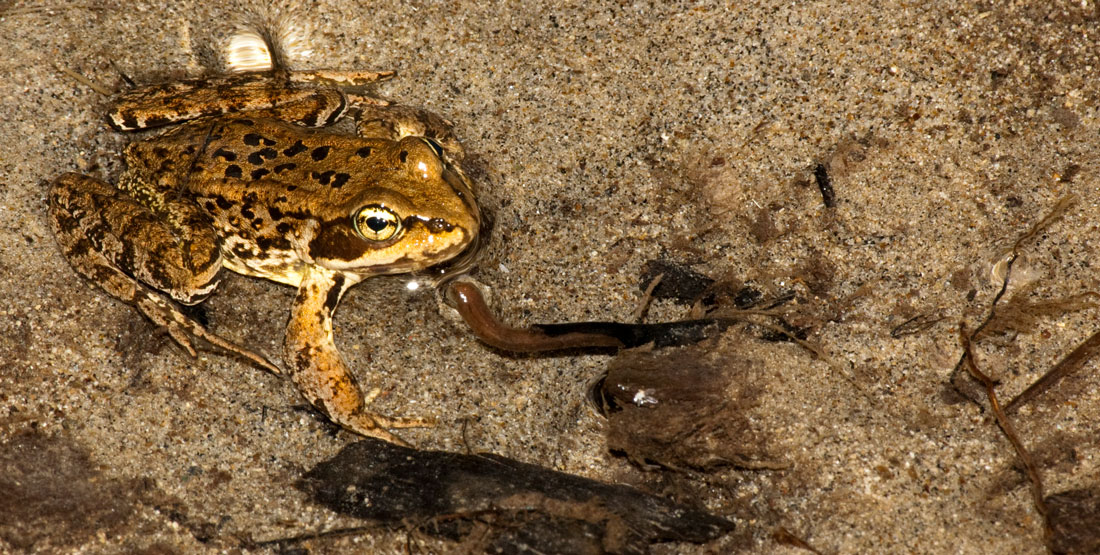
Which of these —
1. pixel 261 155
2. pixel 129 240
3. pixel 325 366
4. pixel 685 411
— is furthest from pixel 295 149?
pixel 685 411

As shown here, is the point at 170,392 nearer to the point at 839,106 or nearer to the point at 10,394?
the point at 10,394

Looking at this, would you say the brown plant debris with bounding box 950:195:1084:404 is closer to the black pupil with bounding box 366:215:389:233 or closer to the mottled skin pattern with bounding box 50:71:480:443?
the mottled skin pattern with bounding box 50:71:480:443

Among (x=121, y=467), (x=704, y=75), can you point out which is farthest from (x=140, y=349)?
(x=704, y=75)

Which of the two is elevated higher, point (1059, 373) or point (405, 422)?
point (1059, 373)

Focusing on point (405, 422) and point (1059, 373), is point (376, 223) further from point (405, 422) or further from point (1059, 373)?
point (1059, 373)

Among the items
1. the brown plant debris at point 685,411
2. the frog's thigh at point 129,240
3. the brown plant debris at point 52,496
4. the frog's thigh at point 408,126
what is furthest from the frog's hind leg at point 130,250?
the brown plant debris at point 685,411

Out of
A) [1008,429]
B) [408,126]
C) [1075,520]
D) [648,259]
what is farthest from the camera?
[408,126]
